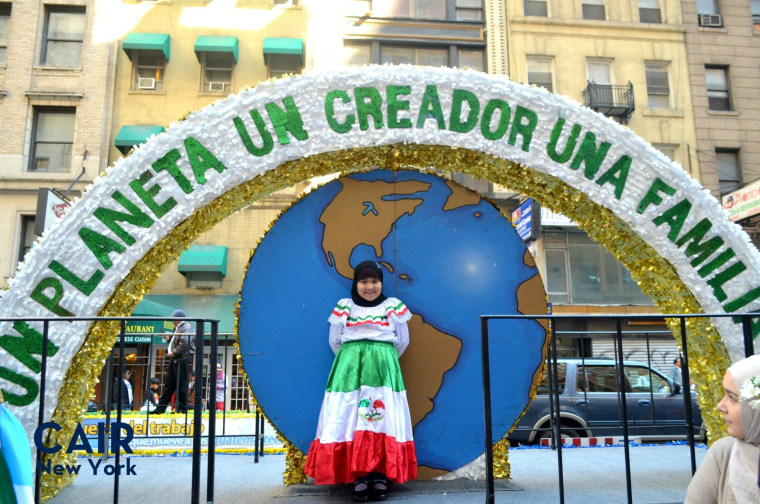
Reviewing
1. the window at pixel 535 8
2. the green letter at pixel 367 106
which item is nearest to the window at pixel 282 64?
the window at pixel 535 8

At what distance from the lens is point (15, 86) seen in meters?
15.9

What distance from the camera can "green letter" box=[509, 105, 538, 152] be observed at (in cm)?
423

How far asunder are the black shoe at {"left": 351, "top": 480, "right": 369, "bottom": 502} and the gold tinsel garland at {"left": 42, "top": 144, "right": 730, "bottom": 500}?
67cm

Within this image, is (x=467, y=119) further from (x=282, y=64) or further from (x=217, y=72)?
(x=217, y=72)

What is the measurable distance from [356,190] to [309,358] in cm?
133

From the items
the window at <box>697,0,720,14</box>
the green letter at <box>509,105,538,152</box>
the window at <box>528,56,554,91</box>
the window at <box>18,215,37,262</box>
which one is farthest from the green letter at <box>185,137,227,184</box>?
the window at <box>697,0,720,14</box>

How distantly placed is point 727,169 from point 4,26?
20.9 meters

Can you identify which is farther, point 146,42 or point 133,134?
point 146,42

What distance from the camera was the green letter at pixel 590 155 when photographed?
13.8 ft

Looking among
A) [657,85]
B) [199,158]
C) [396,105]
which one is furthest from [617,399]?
[657,85]

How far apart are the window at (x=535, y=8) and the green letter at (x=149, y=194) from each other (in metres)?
17.0

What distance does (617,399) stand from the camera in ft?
19.1

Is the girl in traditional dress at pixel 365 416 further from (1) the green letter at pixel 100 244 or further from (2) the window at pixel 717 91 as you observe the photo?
(2) the window at pixel 717 91

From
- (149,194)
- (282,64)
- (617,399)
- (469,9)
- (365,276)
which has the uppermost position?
(469,9)
